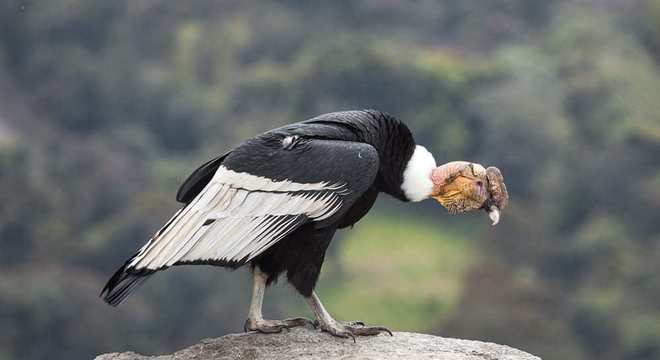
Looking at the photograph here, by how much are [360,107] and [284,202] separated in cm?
3780

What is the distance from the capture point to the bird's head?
9.42 metres

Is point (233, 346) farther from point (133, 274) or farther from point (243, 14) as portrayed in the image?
point (243, 14)

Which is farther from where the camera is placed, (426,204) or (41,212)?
(41,212)

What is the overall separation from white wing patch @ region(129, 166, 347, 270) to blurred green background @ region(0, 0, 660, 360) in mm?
28507

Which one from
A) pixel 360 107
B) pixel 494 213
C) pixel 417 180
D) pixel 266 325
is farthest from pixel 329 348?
pixel 360 107

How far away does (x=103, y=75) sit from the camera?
54812 millimetres

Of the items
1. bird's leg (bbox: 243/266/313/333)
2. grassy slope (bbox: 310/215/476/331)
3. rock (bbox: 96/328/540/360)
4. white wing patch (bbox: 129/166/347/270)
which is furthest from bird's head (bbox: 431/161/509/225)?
grassy slope (bbox: 310/215/476/331)

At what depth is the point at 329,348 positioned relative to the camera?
8930mm

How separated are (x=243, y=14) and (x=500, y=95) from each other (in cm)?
1505

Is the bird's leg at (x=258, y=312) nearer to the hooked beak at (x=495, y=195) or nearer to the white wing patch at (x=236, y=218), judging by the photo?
the white wing patch at (x=236, y=218)

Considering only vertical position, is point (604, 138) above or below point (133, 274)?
above

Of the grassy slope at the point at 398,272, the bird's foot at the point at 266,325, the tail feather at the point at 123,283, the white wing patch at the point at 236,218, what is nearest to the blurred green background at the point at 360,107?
the grassy slope at the point at 398,272

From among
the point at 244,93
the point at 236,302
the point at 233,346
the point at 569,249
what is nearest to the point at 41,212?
the point at 236,302

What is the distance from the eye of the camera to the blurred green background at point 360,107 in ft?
131
